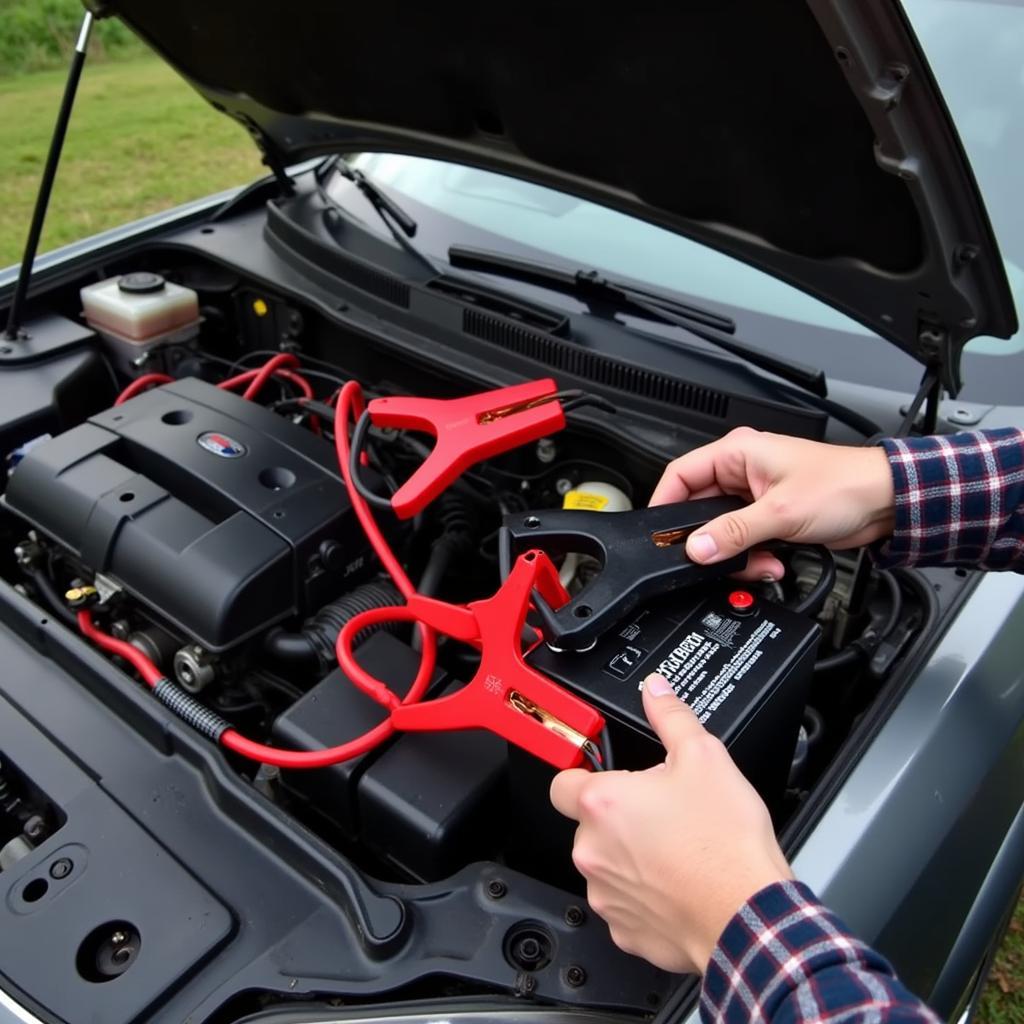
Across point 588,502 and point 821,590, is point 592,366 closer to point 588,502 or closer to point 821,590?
point 588,502

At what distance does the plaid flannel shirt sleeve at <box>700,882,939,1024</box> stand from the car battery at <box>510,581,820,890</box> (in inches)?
7.3

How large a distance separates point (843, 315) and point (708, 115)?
0.40 m

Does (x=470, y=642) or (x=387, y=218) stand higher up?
(x=387, y=218)

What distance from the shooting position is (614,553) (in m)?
1.05

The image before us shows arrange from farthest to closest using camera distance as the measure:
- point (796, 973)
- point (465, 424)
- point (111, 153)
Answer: point (111, 153)
point (465, 424)
point (796, 973)

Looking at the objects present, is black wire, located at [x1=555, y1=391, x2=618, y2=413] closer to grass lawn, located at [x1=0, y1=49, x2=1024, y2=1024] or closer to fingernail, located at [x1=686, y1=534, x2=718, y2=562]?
fingernail, located at [x1=686, y1=534, x2=718, y2=562]

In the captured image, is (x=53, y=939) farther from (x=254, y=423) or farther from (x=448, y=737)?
(x=254, y=423)

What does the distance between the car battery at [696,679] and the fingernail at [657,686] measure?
31 millimetres

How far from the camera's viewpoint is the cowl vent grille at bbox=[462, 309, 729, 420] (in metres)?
1.43

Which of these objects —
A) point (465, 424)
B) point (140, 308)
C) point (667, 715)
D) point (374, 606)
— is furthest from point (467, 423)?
point (140, 308)

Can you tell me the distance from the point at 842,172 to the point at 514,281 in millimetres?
649

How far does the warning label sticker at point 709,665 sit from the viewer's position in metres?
0.93

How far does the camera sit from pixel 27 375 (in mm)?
1744

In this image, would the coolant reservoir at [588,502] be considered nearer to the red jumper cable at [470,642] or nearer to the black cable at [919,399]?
the red jumper cable at [470,642]
